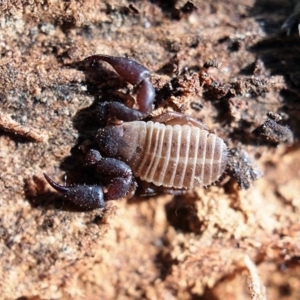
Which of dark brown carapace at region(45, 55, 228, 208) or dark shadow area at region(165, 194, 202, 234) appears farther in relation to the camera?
dark shadow area at region(165, 194, 202, 234)

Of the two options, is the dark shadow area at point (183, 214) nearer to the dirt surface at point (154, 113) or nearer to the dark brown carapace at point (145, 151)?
the dirt surface at point (154, 113)

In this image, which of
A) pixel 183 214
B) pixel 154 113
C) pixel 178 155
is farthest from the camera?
pixel 183 214

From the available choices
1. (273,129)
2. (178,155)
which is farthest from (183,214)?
(273,129)

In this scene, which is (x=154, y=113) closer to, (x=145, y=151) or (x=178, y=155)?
(x=145, y=151)

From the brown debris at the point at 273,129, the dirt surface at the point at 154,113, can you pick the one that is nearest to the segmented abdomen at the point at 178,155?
the dirt surface at the point at 154,113

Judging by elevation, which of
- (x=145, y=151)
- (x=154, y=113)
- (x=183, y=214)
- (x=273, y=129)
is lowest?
(x=183, y=214)

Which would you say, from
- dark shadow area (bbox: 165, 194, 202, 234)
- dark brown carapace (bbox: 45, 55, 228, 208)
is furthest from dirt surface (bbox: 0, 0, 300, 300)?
dark brown carapace (bbox: 45, 55, 228, 208)

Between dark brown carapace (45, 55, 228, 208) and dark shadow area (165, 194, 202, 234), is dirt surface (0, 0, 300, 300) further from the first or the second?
dark brown carapace (45, 55, 228, 208)

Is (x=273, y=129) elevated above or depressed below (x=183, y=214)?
above
